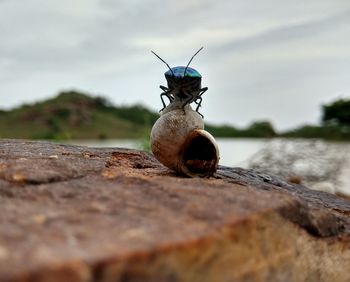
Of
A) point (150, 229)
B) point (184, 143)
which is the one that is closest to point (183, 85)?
point (184, 143)

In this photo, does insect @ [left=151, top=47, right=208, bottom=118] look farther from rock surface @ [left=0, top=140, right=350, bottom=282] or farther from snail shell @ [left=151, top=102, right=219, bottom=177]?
rock surface @ [left=0, top=140, right=350, bottom=282]

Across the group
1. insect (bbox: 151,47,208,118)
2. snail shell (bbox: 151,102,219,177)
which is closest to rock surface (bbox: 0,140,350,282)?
snail shell (bbox: 151,102,219,177)

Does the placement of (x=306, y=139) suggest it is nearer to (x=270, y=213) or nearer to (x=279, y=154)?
(x=279, y=154)

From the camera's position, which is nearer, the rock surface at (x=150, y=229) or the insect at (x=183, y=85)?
the rock surface at (x=150, y=229)

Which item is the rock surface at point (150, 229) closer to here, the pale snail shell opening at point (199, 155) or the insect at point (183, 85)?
the pale snail shell opening at point (199, 155)

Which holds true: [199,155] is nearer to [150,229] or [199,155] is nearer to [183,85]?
[183,85]

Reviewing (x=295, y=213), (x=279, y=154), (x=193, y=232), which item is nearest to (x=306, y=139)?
(x=279, y=154)

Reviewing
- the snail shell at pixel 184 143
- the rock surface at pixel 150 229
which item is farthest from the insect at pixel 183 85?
the rock surface at pixel 150 229
